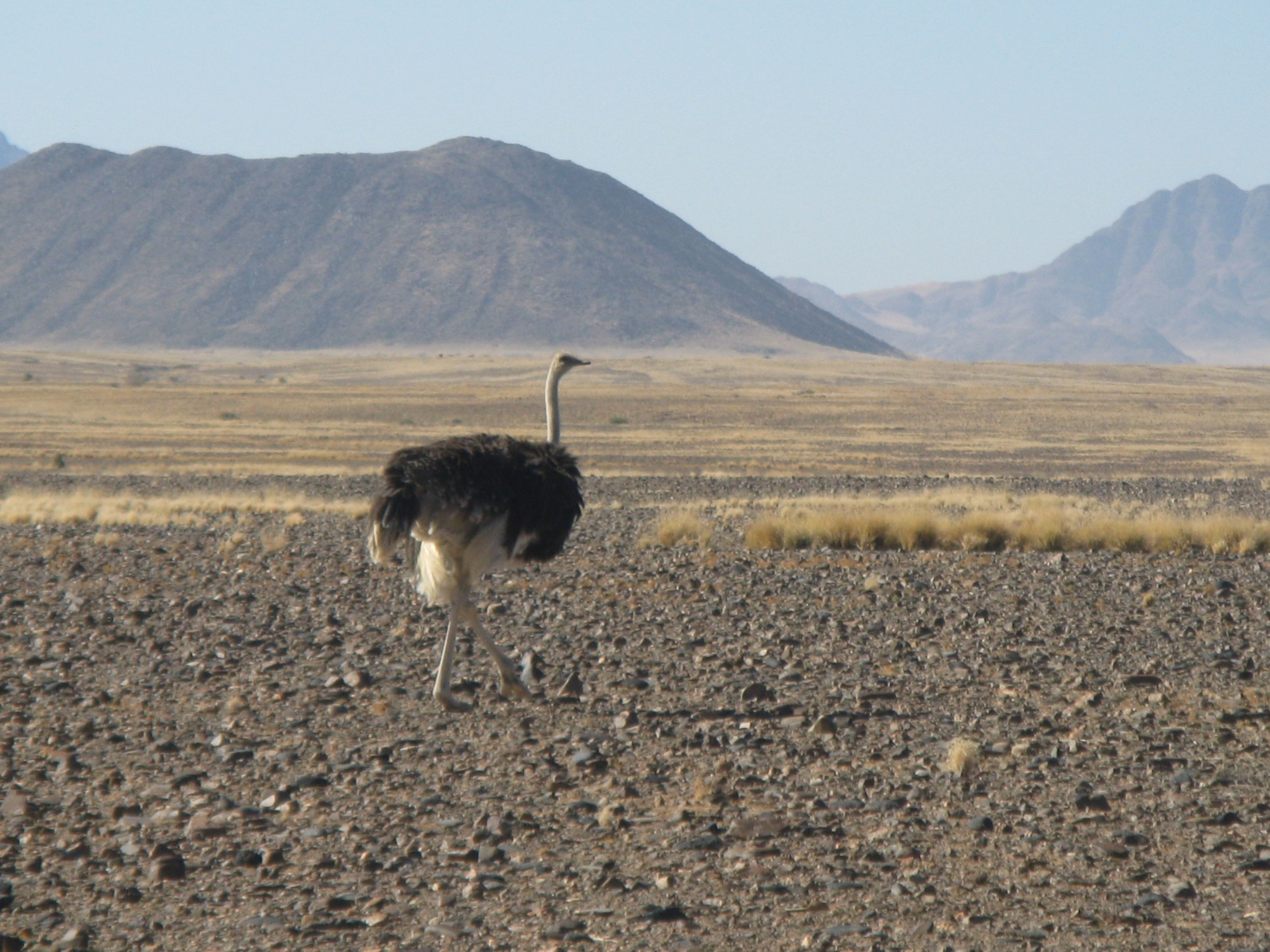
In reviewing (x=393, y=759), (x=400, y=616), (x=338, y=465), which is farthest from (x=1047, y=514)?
(x=338, y=465)

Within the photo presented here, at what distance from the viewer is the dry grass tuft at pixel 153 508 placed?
19375 millimetres

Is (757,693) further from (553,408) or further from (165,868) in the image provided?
(165,868)

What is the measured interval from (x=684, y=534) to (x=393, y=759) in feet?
29.8

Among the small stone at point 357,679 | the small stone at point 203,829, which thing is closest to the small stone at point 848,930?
the small stone at point 203,829

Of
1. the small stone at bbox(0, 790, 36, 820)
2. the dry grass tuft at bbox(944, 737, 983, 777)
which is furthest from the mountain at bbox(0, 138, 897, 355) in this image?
the small stone at bbox(0, 790, 36, 820)

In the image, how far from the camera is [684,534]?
53.4 ft

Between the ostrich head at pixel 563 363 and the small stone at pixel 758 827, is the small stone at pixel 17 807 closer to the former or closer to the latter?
the small stone at pixel 758 827

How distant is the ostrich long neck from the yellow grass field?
19301 mm

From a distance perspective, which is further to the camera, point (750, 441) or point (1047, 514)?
point (750, 441)

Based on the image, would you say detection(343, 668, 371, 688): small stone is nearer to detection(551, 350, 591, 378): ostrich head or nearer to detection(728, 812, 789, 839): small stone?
detection(551, 350, 591, 378): ostrich head

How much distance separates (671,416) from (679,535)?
38.3 meters

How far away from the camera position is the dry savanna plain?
537 cm

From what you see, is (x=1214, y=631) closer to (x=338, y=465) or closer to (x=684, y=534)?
(x=684, y=534)

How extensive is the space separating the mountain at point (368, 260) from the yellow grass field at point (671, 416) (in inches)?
1787
